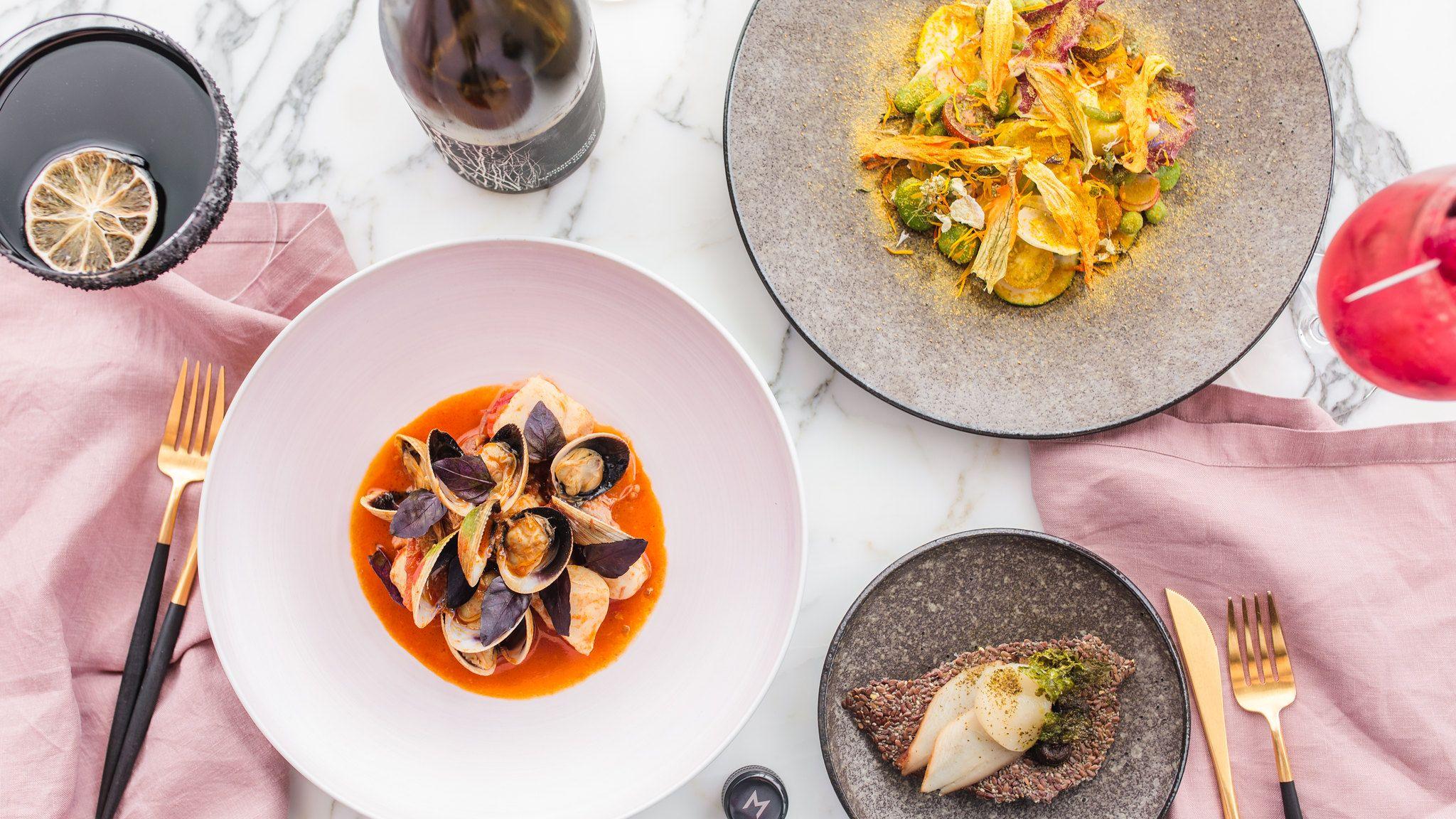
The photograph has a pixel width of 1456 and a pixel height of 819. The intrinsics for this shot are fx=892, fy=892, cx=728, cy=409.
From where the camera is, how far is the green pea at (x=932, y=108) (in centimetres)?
148

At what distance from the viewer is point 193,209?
1.37m

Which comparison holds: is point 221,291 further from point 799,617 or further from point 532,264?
point 799,617

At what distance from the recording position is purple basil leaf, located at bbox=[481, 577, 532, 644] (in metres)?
1.26

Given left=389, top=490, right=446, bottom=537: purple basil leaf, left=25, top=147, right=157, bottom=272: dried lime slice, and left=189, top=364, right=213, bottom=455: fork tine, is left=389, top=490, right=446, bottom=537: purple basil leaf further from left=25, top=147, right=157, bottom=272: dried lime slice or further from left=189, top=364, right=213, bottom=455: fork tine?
left=25, top=147, right=157, bottom=272: dried lime slice

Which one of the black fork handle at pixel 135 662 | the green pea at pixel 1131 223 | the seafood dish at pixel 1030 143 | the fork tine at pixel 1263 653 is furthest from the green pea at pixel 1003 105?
the black fork handle at pixel 135 662

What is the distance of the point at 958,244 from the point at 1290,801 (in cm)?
109

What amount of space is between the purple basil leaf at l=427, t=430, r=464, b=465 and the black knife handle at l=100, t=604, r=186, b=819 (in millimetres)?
507

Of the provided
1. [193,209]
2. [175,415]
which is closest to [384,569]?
[175,415]

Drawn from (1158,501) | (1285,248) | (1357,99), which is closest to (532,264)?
(1158,501)

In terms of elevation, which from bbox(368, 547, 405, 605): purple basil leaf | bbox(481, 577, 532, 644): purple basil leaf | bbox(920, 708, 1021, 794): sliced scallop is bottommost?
bbox(920, 708, 1021, 794): sliced scallop

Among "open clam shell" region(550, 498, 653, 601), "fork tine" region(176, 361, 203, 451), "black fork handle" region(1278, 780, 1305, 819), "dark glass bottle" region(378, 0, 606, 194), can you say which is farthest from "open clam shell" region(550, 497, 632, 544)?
"black fork handle" region(1278, 780, 1305, 819)

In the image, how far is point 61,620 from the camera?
1.41 meters

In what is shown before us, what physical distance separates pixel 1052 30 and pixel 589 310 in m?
0.90

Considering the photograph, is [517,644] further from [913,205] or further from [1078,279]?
[1078,279]
